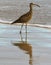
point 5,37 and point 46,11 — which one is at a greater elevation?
point 5,37

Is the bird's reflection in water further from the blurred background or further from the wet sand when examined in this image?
the blurred background

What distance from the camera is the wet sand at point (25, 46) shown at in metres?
7.83

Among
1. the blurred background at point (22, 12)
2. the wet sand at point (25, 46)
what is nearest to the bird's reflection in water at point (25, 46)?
the wet sand at point (25, 46)

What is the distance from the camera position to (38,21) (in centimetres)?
1474

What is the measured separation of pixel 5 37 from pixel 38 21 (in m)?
4.16

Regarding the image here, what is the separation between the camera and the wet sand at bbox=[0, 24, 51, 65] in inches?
308

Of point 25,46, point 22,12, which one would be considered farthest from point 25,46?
point 22,12

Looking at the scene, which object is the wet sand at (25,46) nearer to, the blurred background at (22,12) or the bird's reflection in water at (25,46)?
the bird's reflection in water at (25,46)

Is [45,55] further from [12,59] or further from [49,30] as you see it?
[49,30]

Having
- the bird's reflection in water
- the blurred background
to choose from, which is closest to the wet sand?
the bird's reflection in water

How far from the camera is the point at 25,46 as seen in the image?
959 cm

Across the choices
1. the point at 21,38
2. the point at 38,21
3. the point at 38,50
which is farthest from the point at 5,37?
the point at 38,21

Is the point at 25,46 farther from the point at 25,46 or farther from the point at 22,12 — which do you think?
the point at 22,12

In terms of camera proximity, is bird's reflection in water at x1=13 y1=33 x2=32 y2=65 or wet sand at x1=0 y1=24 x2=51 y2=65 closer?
wet sand at x1=0 y1=24 x2=51 y2=65
